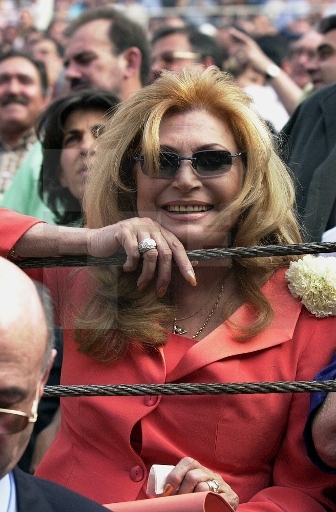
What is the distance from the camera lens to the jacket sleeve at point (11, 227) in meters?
2.40

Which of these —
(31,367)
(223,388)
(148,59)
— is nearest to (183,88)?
(223,388)

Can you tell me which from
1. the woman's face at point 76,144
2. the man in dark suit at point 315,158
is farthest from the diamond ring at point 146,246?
the woman's face at point 76,144

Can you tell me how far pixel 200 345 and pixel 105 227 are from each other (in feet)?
1.22

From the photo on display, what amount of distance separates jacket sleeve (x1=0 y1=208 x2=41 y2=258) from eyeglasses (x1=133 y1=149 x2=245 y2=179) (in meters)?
0.36

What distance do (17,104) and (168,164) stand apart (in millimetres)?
2903

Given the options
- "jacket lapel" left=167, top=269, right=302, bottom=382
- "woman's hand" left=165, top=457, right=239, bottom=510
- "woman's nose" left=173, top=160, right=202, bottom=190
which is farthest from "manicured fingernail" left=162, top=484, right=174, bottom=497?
"woman's nose" left=173, top=160, right=202, bottom=190

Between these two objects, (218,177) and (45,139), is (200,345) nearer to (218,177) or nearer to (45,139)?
(218,177)

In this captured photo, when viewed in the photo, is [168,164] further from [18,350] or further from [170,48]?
[170,48]

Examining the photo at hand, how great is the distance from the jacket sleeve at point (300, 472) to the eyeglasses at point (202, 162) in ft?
1.69

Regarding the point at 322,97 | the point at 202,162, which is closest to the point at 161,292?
the point at 202,162

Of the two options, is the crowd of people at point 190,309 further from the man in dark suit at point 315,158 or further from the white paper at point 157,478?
the man in dark suit at point 315,158

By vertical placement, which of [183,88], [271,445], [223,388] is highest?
[183,88]

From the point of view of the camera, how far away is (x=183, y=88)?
260 centimetres

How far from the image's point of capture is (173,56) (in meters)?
5.27
